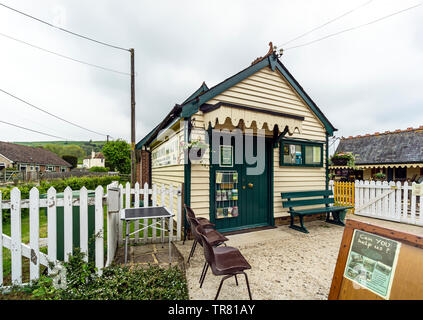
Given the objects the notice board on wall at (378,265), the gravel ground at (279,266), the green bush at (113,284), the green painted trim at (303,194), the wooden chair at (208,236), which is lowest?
the gravel ground at (279,266)

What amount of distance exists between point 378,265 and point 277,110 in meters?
5.14

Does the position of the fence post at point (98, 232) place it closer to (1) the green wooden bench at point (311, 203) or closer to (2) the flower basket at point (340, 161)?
(1) the green wooden bench at point (311, 203)

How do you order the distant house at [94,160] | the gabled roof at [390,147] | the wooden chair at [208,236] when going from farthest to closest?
the distant house at [94,160] < the gabled roof at [390,147] < the wooden chair at [208,236]

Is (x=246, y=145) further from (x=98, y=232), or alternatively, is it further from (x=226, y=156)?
(x=98, y=232)

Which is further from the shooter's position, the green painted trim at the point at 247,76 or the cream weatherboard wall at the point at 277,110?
the cream weatherboard wall at the point at 277,110

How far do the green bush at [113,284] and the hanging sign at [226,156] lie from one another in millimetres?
3029

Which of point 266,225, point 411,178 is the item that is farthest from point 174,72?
point 411,178

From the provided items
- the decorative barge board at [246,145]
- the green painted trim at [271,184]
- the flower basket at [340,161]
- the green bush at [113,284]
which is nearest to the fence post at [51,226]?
the green bush at [113,284]

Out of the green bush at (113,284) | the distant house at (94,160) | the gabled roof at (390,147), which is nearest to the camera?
the green bush at (113,284)

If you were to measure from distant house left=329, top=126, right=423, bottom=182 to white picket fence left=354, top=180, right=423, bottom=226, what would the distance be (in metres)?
4.44

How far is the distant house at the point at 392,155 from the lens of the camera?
12703mm

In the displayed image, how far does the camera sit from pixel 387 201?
276 inches

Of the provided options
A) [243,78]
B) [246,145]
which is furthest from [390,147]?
[243,78]

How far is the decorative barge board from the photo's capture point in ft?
15.8
